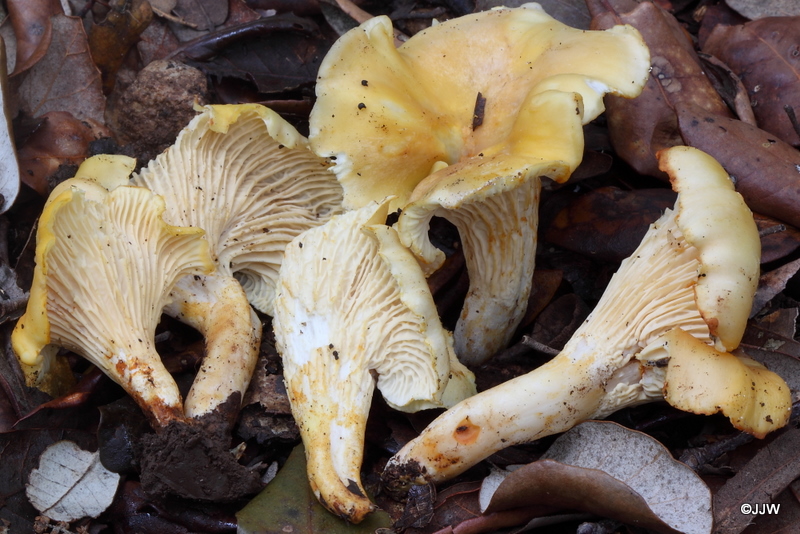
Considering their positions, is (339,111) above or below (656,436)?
above

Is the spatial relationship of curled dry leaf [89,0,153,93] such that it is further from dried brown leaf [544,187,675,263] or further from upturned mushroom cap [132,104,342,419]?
dried brown leaf [544,187,675,263]

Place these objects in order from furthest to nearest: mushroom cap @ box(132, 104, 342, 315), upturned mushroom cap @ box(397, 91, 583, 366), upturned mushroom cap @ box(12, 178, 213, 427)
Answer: mushroom cap @ box(132, 104, 342, 315), upturned mushroom cap @ box(12, 178, 213, 427), upturned mushroom cap @ box(397, 91, 583, 366)

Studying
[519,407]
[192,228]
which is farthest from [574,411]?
[192,228]

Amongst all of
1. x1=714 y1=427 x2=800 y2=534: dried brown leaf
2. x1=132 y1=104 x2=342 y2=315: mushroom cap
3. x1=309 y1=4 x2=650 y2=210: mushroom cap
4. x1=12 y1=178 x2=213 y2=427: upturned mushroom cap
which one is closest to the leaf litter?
x1=714 y1=427 x2=800 y2=534: dried brown leaf

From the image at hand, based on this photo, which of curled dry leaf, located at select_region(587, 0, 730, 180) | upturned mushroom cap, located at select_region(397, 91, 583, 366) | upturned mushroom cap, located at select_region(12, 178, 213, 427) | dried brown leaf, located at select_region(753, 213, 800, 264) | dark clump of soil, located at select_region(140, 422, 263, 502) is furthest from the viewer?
curled dry leaf, located at select_region(587, 0, 730, 180)

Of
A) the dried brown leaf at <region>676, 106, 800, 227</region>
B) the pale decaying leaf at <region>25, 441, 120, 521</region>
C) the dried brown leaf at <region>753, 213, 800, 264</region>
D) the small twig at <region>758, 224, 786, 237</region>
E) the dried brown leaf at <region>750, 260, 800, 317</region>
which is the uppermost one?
the dried brown leaf at <region>676, 106, 800, 227</region>

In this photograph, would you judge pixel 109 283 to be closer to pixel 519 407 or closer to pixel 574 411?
pixel 519 407

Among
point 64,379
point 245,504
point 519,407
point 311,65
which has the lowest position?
point 245,504
